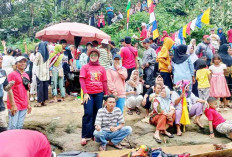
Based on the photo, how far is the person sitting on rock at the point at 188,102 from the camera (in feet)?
18.6

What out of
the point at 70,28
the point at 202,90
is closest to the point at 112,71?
the point at 202,90

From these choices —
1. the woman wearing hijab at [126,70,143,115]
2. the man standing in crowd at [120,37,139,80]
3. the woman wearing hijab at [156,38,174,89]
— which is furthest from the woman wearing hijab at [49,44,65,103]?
the woman wearing hijab at [156,38,174,89]

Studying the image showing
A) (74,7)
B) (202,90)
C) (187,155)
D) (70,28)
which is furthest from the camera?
(74,7)

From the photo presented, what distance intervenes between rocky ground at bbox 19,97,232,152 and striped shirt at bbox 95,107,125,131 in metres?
0.44

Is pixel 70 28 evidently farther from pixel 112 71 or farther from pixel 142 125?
pixel 142 125

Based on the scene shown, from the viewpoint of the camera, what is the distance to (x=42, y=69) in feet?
24.0

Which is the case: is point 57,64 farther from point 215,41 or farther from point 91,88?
point 215,41

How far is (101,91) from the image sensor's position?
5074 mm

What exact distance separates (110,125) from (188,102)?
199cm

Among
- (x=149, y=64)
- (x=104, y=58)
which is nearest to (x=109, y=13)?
(x=149, y=64)

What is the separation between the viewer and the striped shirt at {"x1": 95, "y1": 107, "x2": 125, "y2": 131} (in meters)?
4.80

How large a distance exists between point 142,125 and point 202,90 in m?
2.10

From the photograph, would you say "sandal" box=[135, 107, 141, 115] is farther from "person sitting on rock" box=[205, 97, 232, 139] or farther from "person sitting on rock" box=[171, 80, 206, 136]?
"person sitting on rock" box=[205, 97, 232, 139]

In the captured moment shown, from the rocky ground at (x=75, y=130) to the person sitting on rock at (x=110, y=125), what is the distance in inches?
11.2
